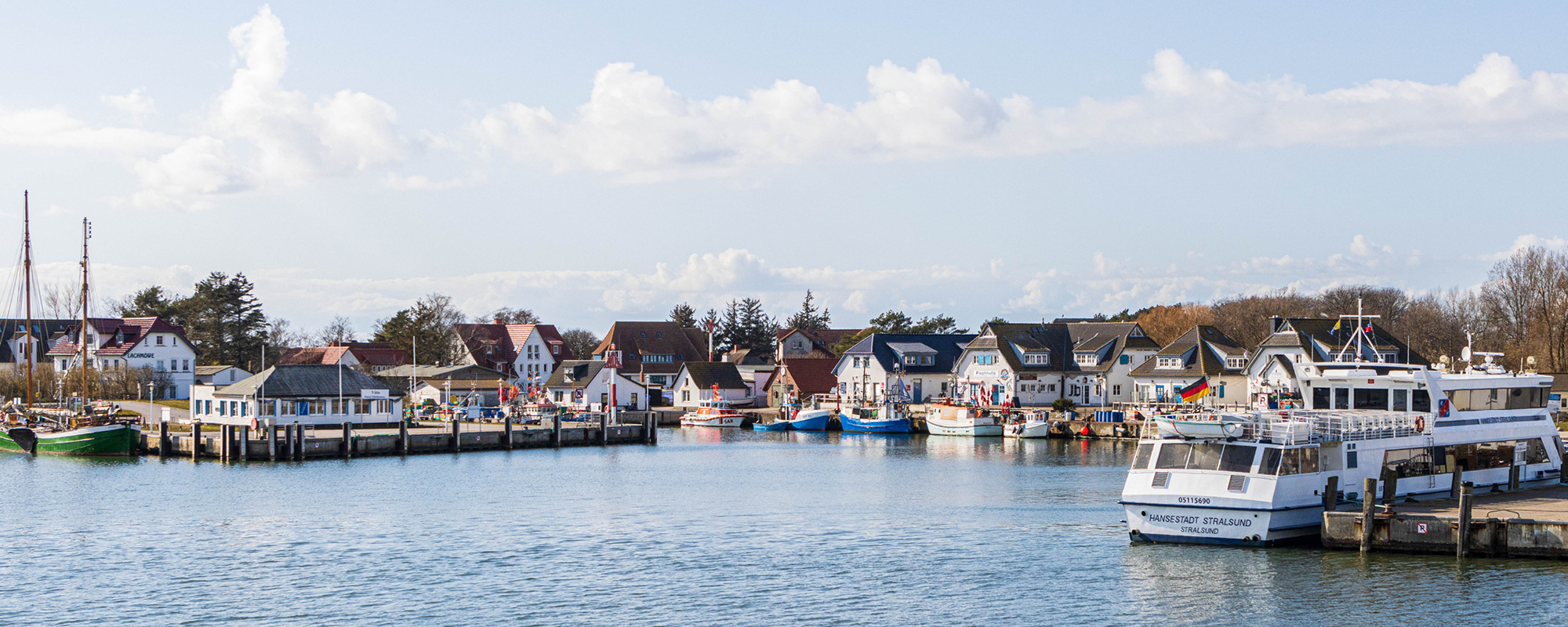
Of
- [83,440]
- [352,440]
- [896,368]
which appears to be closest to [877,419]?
[896,368]

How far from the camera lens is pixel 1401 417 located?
37.2 meters

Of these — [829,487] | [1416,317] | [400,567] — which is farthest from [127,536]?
[1416,317]

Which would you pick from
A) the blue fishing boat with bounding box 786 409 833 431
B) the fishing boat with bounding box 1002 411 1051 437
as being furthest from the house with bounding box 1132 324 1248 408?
the blue fishing boat with bounding box 786 409 833 431

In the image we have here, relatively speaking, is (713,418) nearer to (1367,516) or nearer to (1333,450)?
(1333,450)

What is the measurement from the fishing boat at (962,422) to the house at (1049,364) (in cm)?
1153

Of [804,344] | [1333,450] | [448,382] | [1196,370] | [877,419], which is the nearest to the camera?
[1333,450]

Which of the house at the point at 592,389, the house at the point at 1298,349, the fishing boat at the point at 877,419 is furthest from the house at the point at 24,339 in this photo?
the house at the point at 1298,349

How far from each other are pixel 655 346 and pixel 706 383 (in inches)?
777

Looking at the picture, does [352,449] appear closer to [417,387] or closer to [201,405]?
[201,405]

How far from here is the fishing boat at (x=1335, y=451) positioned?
33312 mm

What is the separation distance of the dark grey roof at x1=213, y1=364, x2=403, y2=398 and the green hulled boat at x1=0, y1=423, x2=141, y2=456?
577 centimetres

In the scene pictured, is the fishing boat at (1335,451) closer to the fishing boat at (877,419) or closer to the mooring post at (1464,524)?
the mooring post at (1464,524)

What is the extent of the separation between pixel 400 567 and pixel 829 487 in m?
22.5

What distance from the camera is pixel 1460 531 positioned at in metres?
30.8
